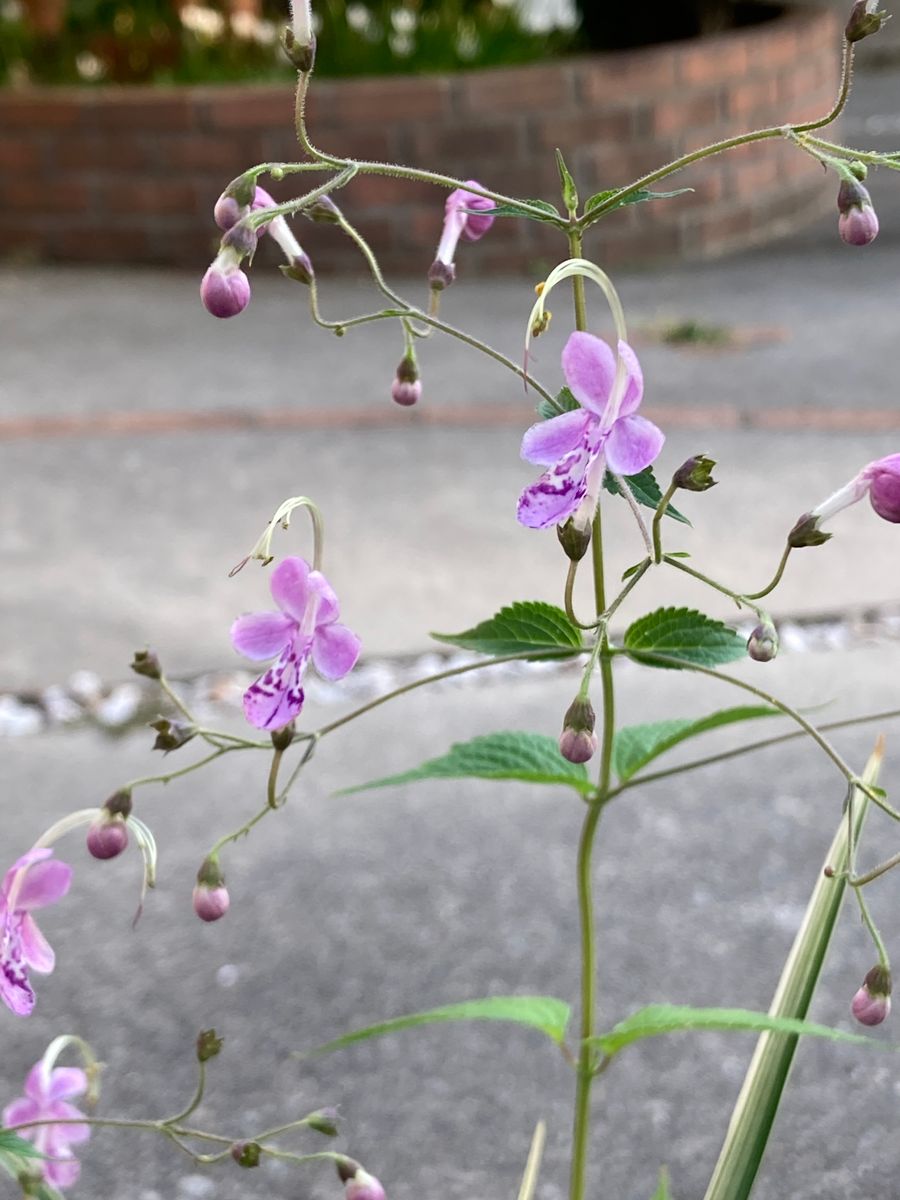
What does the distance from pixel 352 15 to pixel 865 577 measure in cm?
357

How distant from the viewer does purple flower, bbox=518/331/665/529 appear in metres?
0.67

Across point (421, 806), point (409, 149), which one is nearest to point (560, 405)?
point (421, 806)

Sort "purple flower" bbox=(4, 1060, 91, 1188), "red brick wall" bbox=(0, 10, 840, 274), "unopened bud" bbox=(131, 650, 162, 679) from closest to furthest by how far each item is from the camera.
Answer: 1. "unopened bud" bbox=(131, 650, 162, 679)
2. "purple flower" bbox=(4, 1060, 91, 1188)
3. "red brick wall" bbox=(0, 10, 840, 274)

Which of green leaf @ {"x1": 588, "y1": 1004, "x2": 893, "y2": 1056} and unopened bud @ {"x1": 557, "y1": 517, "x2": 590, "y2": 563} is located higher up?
unopened bud @ {"x1": 557, "y1": 517, "x2": 590, "y2": 563}

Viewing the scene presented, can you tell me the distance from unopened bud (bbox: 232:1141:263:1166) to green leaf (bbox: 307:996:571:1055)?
2.8 inches

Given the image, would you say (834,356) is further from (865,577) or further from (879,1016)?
(879,1016)

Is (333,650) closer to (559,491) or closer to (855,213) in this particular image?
(559,491)

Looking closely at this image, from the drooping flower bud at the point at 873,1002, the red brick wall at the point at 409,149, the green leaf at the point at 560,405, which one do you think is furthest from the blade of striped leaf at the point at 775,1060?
the red brick wall at the point at 409,149

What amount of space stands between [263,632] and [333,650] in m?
0.04

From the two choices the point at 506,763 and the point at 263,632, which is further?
the point at 506,763

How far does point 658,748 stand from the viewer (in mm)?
938

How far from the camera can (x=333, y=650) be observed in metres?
0.79

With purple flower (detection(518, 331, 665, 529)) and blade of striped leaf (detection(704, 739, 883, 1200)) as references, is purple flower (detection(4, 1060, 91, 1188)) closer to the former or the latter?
blade of striped leaf (detection(704, 739, 883, 1200))

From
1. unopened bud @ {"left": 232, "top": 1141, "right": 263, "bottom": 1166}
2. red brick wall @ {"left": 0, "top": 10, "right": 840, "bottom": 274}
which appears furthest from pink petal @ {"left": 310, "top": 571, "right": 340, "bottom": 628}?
red brick wall @ {"left": 0, "top": 10, "right": 840, "bottom": 274}
